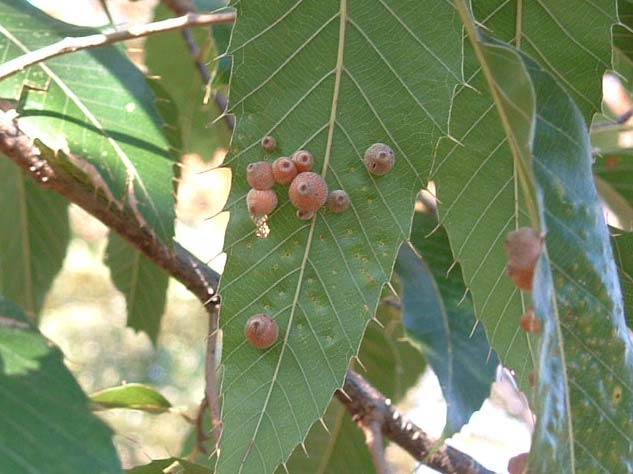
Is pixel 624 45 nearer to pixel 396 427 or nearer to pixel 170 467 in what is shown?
pixel 396 427

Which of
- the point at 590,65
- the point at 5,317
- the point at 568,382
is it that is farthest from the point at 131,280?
the point at 568,382

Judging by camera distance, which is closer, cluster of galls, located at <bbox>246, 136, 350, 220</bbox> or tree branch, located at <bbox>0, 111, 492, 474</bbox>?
cluster of galls, located at <bbox>246, 136, 350, 220</bbox>

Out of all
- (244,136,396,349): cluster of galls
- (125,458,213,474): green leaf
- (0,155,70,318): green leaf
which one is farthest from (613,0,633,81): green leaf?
(0,155,70,318): green leaf

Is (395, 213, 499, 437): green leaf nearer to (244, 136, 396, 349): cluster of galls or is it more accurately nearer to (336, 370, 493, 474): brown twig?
(336, 370, 493, 474): brown twig

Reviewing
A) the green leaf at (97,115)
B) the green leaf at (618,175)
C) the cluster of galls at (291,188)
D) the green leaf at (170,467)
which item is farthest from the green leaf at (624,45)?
the green leaf at (170,467)

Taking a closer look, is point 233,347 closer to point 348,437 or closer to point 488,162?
point 488,162
